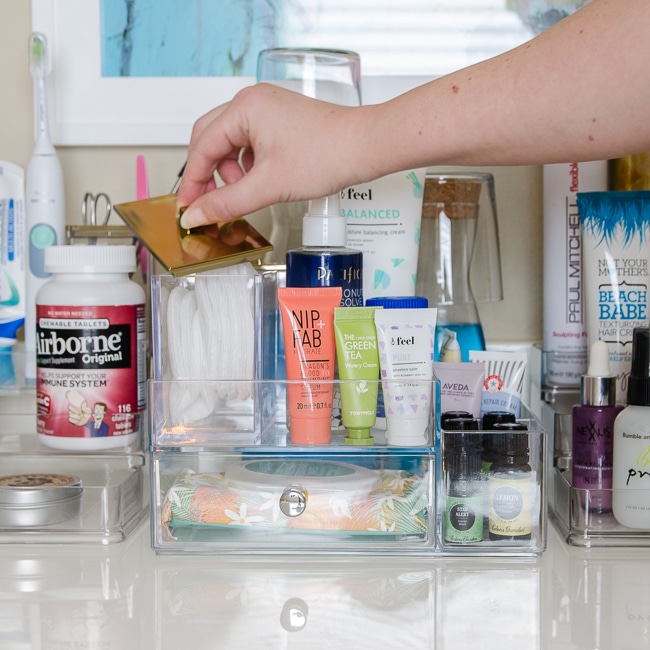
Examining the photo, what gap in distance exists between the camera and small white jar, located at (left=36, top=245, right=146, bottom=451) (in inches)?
28.5

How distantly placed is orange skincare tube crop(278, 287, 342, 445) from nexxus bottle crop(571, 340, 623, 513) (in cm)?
20

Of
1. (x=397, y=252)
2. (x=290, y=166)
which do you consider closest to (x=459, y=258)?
(x=397, y=252)

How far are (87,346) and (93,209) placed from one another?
212mm

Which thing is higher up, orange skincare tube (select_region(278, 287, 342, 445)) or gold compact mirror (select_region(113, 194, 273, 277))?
gold compact mirror (select_region(113, 194, 273, 277))

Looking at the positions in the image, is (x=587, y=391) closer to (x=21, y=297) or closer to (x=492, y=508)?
(x=492, y=508)

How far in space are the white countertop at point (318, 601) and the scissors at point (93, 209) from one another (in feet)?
1.12

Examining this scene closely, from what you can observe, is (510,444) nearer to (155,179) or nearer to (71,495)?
(71,495)

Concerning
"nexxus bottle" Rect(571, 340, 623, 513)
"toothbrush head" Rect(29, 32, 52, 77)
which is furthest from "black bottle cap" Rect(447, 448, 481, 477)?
"toothbrush head" Rect(29, 32, 52, 77)

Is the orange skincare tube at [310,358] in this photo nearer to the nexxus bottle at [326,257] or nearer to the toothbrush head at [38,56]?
the nexxus bottle at [326,257]

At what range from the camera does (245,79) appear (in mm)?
916

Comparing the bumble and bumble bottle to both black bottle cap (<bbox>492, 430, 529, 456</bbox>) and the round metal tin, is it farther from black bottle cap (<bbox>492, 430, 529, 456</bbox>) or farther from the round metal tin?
the round metal tin

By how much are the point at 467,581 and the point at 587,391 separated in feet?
0.62

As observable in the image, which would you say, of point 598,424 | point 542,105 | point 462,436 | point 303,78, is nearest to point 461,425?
point 462,436

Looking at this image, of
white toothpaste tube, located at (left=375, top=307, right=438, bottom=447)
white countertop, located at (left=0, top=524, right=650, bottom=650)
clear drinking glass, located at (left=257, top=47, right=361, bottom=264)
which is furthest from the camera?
clear drinking glass, located at (left=257, top=47, right=361, bottom=264)
